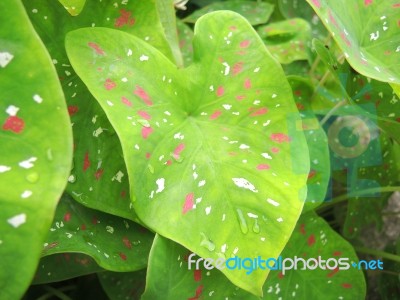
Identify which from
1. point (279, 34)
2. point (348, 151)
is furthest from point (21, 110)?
point (279, 34)

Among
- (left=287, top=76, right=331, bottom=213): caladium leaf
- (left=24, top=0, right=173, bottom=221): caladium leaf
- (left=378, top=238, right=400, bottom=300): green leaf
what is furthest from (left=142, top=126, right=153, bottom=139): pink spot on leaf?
(left=378, top=238, right=400, bottom=300): green leaf

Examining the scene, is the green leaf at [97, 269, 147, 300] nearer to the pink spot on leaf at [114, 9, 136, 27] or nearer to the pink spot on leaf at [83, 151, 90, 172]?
the pink spot on leaf at [83, 151, 90, 172]

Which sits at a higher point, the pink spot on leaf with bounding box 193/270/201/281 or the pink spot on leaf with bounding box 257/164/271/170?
the pink spot on leaf with bounding box 257/164/271/170

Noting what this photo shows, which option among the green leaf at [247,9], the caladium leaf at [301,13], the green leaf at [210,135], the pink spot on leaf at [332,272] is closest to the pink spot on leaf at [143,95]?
the green leaf at [210,135]

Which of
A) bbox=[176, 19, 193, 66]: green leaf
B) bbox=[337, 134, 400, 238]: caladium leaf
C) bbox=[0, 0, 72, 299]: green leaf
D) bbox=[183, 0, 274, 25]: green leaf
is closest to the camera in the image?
bbox=[0, 0, 72, 299]: green leaf

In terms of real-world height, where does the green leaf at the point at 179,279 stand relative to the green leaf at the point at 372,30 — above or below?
below

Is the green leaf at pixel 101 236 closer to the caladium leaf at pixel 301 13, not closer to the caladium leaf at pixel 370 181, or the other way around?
the caladium leaf at pixel 370 181
